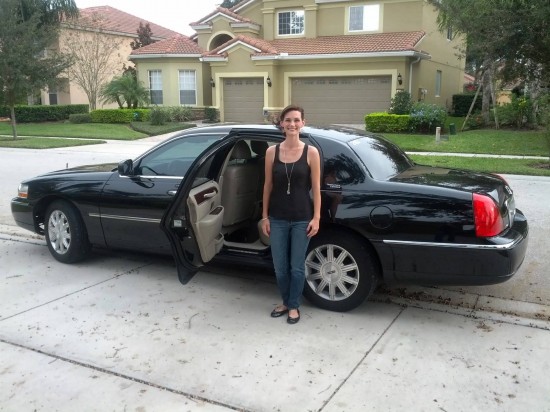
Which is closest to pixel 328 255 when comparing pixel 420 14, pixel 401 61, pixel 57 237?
pixel 57 237

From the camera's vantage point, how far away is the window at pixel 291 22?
91.3ft

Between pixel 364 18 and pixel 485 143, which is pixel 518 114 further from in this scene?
pixel 364 18

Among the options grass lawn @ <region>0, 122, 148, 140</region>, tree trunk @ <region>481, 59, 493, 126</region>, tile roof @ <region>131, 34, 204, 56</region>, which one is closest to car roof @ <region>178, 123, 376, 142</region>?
grass lawn @ <region>0, 122, 148, 140</region>

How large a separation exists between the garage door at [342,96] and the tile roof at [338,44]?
1357mm

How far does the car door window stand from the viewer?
5414 millimetres

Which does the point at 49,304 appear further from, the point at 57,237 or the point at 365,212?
the point at 365,212

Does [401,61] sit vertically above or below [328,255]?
above

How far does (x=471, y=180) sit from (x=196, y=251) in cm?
245

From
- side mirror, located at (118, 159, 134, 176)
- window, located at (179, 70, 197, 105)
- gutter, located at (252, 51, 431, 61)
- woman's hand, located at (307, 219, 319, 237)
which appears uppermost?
gutter, located at (252, 51, 431, 61)

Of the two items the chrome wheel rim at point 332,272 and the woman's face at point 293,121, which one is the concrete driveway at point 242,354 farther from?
the woman's face at point 293,121

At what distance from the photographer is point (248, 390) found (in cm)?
341

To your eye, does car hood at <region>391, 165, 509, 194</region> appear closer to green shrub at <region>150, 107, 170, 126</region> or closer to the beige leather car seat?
the beige leather car seat

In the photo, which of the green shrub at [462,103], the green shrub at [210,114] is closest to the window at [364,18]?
the green shrub at [462,103]

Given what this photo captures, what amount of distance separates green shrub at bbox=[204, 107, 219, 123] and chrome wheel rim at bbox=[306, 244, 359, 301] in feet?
79.4
